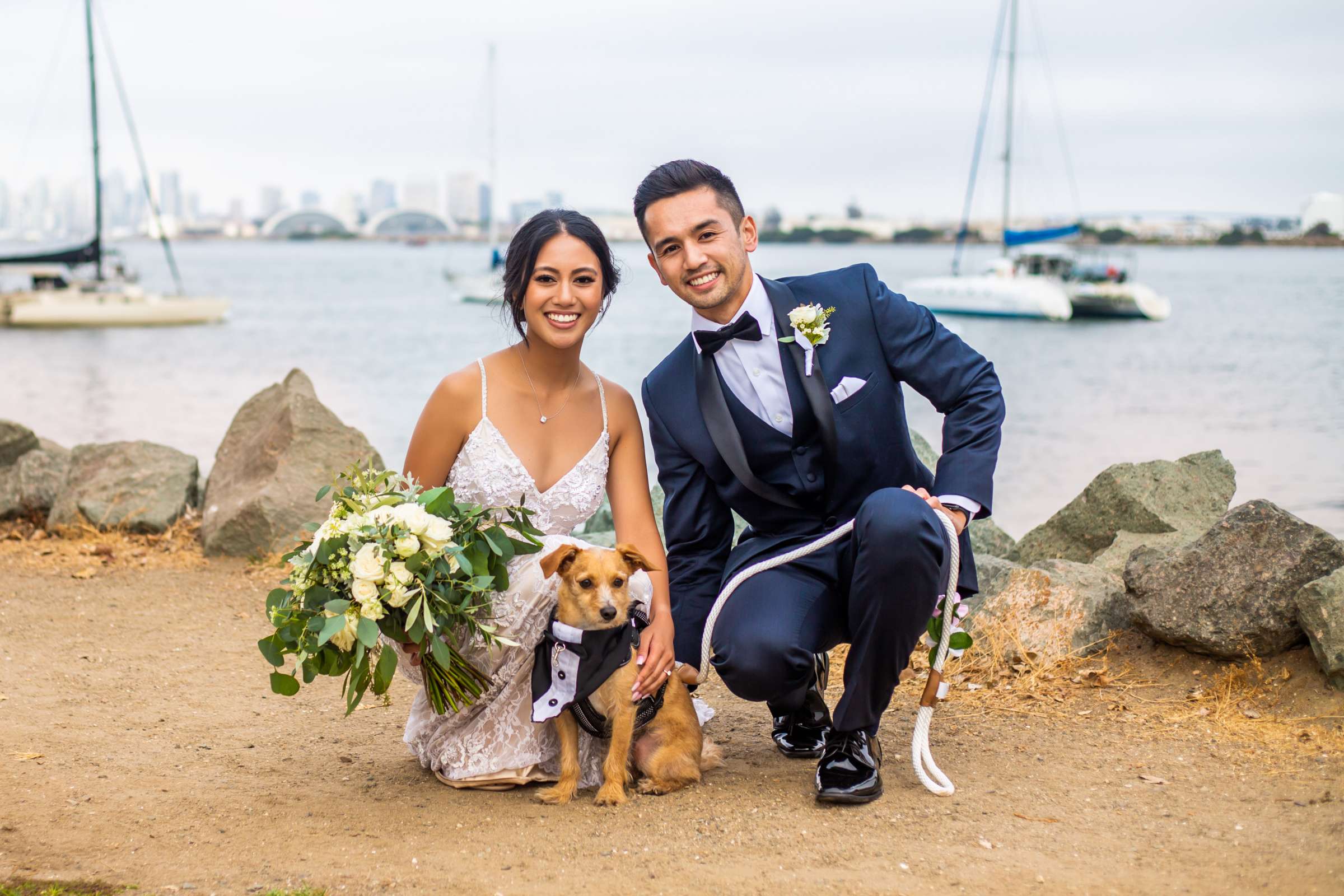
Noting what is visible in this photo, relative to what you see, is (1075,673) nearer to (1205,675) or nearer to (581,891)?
(1205,675)

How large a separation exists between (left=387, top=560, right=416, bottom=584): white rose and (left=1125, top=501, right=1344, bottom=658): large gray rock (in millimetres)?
3202

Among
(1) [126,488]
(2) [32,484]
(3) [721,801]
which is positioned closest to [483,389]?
(3) [721,801]

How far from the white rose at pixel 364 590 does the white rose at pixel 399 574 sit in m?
0.05

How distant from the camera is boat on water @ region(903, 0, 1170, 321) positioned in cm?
4316

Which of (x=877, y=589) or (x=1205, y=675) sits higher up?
(x=877, y=589)

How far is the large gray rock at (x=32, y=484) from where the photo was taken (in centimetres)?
785

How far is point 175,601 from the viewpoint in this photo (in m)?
6.61

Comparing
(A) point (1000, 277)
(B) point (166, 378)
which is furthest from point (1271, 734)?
(A) point (1000, 277)

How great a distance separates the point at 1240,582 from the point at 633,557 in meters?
2.62

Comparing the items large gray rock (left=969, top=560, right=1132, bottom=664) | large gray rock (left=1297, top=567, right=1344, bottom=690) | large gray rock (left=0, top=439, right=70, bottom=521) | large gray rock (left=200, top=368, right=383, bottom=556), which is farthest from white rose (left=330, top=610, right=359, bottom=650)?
large gray rock (left=0, top=439, right=70, bottom=521)

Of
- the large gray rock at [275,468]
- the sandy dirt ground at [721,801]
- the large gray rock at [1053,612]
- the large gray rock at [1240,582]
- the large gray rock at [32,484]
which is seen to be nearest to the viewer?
the sandy dirt ground at [721,801]

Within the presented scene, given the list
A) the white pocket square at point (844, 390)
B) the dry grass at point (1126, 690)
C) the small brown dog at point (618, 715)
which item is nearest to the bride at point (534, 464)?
the small brown dog at point (618, 715)

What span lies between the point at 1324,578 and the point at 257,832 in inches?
155

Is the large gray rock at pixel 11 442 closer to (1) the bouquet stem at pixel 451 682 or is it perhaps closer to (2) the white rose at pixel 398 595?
(1) the bouquet stem at pixel 451 682
